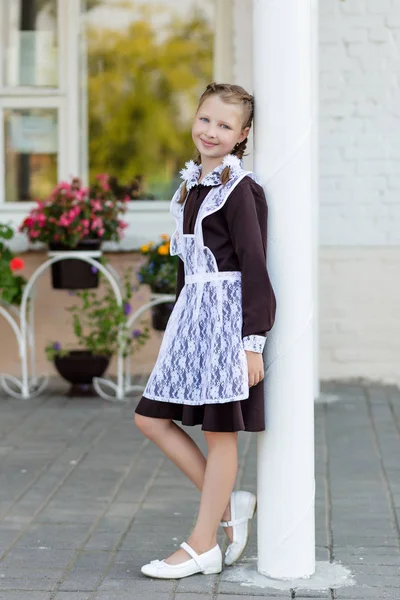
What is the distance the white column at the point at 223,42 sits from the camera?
7.19 meters

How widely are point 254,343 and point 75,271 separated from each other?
333 cm

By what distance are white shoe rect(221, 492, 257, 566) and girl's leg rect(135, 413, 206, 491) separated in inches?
5.0

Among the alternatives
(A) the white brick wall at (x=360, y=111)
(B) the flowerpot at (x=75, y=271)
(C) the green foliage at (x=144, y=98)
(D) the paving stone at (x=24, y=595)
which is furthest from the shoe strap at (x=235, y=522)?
(C) the green foliage at (x=144, y=98)

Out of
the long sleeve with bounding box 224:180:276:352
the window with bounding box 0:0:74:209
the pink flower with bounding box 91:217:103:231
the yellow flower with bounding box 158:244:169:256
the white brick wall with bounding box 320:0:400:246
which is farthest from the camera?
the window with bounding box 0:0:74:209

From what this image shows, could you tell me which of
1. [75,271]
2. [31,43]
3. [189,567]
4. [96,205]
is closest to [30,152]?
[31,43]

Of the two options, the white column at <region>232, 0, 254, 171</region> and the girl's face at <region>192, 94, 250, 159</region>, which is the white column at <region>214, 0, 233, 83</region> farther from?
the girl's face at <region>192, 94, 250, 159</region>

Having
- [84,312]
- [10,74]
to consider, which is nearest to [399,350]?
[84,312]

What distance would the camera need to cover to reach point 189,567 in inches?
143

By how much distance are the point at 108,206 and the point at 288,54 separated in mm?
3301

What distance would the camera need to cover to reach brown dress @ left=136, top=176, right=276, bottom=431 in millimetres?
3408

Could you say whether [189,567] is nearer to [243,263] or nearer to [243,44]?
[243,263]

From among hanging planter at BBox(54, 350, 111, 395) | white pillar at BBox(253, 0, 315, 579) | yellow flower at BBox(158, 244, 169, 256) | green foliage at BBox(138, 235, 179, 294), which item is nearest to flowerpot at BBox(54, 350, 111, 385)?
hanging planter at BBox(54, 350, 111, 395)

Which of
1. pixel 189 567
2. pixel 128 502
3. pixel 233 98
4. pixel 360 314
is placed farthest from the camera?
pixel 360 314

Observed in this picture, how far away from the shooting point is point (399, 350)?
7078 millimetres
